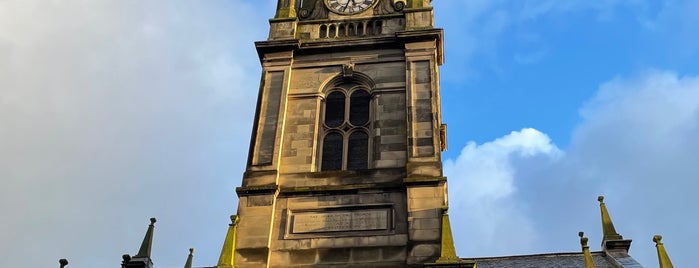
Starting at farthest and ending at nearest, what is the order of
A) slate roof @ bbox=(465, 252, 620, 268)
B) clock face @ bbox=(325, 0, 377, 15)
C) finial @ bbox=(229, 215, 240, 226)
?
1. clock face @ bbox=(325, 0, 377, 15)
2. slate roof @ bbox=(465, 252, 620, 268)
3. finial @ bbox=(229, 215, 240, 226)

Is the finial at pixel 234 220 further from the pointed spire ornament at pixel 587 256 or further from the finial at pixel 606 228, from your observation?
the finial at pixel 606 228

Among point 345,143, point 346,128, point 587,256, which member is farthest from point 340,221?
point 587,256

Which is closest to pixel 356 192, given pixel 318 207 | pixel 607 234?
pixel 318 207

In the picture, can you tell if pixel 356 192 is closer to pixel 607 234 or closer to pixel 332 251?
pixel 332 251

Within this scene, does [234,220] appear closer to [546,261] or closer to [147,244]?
[147,244]

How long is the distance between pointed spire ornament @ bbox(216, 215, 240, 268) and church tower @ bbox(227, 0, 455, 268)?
4 centimetres

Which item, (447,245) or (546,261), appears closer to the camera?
(447,245)

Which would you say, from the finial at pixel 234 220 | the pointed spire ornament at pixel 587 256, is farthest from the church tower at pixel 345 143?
the pointed spire ornament at pixel 587 256

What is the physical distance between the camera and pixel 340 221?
24.3 metres

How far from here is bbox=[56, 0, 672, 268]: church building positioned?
932 inches

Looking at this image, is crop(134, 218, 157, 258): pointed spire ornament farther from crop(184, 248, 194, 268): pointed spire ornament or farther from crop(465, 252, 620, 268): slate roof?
crop(465, 252, 620, 268): slate roof

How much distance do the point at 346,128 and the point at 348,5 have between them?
279 inches

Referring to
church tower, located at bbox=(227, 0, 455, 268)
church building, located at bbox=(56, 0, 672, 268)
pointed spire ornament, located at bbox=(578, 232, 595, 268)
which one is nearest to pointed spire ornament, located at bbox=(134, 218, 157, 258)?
church building, located at bbox=(56, 0, 672, 268)

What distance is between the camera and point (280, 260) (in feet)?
77.6
